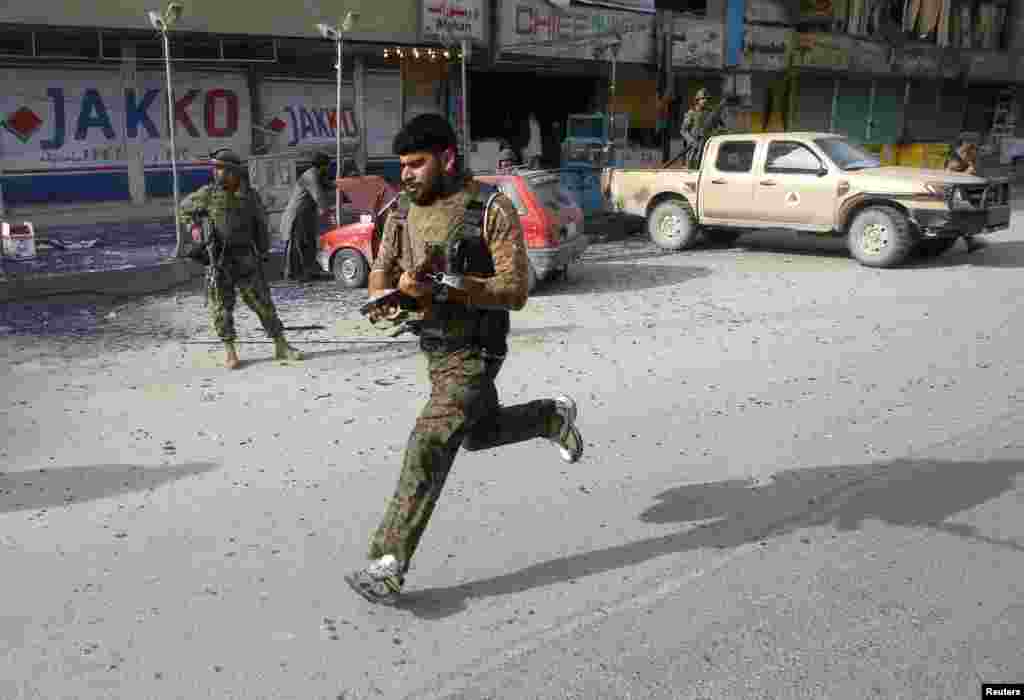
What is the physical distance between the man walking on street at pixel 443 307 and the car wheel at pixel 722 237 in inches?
453

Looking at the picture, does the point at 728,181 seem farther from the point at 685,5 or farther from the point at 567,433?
the point at 685,5

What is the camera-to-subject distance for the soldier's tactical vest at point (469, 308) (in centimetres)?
368

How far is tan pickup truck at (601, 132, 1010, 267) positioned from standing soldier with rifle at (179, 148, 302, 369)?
26.2ft

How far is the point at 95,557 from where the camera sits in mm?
4148

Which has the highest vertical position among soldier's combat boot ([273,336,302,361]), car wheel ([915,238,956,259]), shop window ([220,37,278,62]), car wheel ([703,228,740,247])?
shop window ([220,37,278,62])

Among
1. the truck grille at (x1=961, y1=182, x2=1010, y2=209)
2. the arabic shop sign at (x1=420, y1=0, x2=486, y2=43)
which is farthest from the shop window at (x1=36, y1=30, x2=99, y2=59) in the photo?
the truck grille at (x1=961, y1=182, x2=1010, y2=209)

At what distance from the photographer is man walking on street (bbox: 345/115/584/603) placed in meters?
3.64

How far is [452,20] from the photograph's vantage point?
17031 millimetres

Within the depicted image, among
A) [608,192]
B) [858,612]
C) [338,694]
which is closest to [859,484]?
[858,612]

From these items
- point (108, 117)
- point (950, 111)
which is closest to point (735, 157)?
point (108, 117)

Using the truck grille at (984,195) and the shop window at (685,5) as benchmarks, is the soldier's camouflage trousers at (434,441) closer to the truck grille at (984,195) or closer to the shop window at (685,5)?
the truck grille at (984,195)

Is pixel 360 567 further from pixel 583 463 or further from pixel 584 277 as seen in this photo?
pixel 584 277

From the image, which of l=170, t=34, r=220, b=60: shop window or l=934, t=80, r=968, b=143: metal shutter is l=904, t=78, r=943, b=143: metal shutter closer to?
l=934, t=80, r=968, b=143: metal shutter

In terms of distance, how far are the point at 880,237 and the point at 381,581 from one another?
10408 mm
